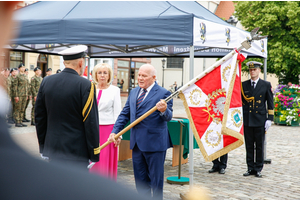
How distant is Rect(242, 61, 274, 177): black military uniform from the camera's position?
6445mm

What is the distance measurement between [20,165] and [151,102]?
3540 millimetres

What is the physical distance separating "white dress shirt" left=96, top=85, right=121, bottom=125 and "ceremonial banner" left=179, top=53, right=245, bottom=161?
110 centimetres

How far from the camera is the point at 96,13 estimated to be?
16.2ft

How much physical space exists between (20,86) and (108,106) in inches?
331

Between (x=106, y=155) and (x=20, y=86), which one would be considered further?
(x=20, y=86)

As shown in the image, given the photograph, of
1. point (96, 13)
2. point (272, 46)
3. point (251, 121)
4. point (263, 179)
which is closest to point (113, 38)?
point (96, 13)

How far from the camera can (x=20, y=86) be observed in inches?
478

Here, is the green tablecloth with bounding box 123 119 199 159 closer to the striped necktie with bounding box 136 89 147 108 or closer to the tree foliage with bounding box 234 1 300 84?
the striped necktie with bounding box 136 89 147 108

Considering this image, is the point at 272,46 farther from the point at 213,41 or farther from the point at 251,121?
the point at 213,41

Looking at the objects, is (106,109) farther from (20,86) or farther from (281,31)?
(281,31)

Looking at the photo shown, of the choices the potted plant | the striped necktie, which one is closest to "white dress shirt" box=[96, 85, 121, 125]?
the striped necktie

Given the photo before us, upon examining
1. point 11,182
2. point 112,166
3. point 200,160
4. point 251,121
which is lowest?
point 200,160

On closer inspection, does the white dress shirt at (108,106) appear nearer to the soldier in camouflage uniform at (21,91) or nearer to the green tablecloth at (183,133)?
the green tablecloth at (183,133)

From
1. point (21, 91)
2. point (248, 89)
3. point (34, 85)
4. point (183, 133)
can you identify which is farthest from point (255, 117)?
point (21, 91)
